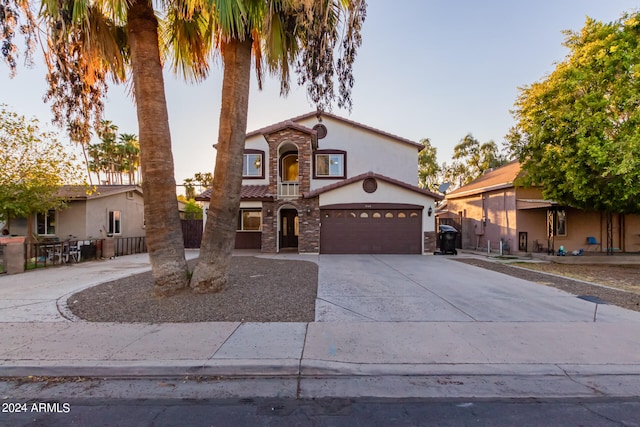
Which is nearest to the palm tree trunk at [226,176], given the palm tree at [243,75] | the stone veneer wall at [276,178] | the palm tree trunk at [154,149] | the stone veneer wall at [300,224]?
the palm tree at [243,75]

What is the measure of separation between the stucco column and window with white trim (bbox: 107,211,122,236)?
714cm

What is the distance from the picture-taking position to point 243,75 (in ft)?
23.1

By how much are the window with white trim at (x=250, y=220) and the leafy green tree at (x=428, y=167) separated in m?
25.2

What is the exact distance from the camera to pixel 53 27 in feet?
18.8

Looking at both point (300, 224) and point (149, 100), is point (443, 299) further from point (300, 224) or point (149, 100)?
point (300, 224)

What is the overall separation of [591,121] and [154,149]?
1485cm

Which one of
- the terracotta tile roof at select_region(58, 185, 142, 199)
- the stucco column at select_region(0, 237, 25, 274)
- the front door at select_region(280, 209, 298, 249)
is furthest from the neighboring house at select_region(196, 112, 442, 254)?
the stucco column at select_region(0, 237, 25, 274)

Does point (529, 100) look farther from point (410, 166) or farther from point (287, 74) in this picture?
point (287, 74)

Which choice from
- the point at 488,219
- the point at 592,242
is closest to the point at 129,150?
the point at 488,219

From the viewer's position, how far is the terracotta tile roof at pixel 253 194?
17.0m

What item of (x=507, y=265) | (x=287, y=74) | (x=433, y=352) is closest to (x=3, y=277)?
(x=287, y=74)

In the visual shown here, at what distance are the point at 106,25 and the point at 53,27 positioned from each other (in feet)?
4.47

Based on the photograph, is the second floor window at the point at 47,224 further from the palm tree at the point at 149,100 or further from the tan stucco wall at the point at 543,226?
the tan stucco wall at the point at 543,226

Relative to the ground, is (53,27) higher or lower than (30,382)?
higher
